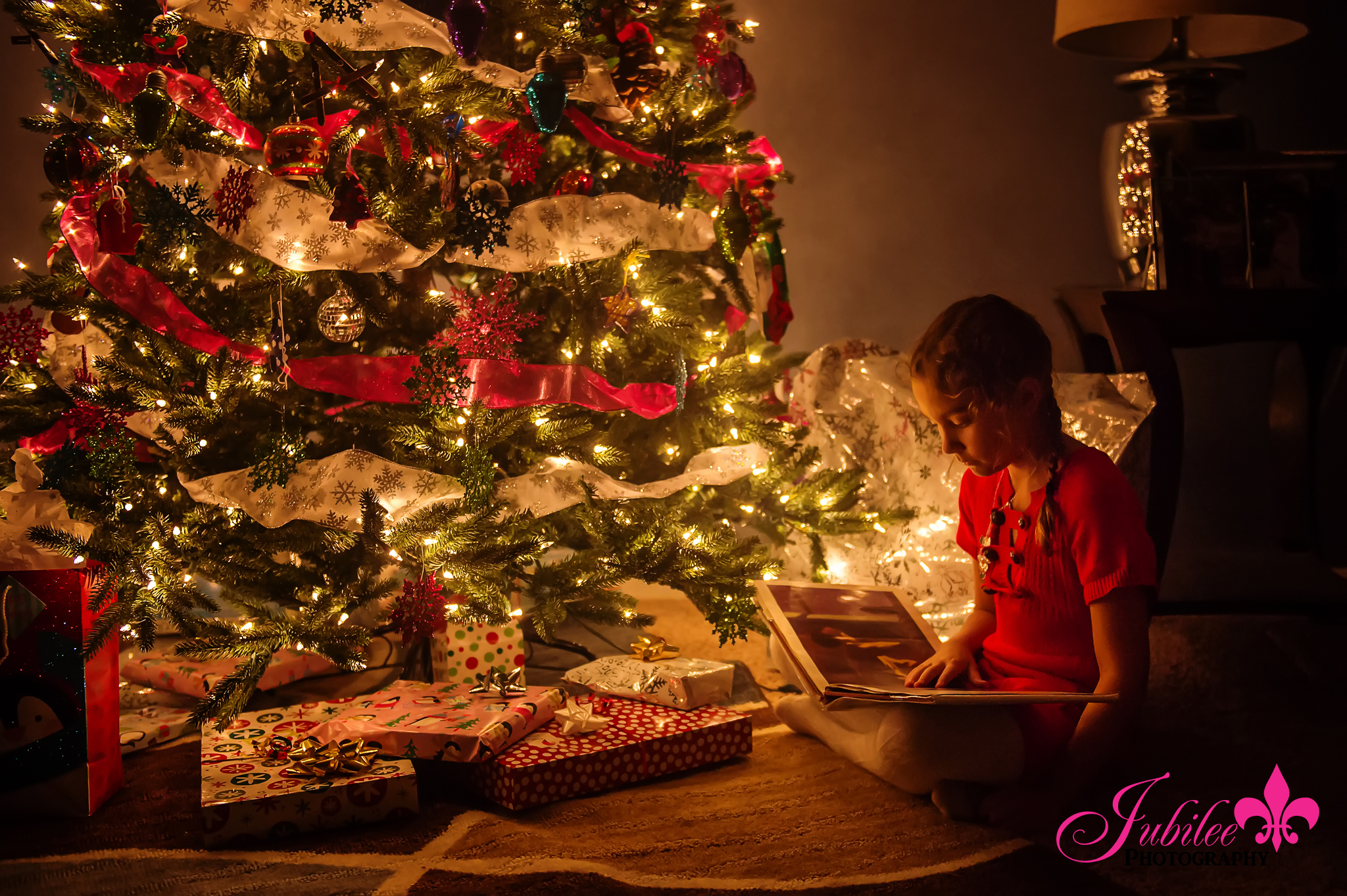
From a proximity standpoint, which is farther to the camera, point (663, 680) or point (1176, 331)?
point (1176, 331)

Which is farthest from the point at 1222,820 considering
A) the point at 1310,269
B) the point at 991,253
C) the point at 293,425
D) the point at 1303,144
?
the point at 1303,144

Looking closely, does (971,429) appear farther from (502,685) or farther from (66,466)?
(66,466)

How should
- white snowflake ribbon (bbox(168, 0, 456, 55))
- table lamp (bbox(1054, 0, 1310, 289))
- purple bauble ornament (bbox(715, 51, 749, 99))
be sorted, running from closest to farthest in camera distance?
white snowflake ribbon (bbox(168, 0, 456, 55)), purple bauble ornament (bbox(715, 51, 749, 99)), table lamp (bbox(1054, 0, 1310, 289))

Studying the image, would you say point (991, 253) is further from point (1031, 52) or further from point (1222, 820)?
point (1222, 820)

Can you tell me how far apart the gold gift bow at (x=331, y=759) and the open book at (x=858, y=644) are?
53cm

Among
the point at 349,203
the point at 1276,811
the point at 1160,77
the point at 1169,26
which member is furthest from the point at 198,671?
the point at 1169,26

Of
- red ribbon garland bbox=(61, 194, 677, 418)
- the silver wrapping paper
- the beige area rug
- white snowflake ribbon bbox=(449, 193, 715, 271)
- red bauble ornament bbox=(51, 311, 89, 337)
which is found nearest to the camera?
the beige area rug

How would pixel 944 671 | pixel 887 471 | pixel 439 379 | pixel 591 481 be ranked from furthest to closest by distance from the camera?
pixel 887 471 < pixel 591 481 < pixel 439 379 < pixel 944 671

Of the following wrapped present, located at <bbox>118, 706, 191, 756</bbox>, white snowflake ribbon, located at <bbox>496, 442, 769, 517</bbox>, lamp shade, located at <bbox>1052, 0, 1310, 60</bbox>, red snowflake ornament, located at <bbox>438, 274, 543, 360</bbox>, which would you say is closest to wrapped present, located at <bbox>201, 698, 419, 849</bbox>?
wrapped present, located at <bbox>118, 706, 191, 756</bbox>

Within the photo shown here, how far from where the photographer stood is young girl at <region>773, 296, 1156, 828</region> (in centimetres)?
111

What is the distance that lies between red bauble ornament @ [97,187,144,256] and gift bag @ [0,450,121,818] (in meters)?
0.43

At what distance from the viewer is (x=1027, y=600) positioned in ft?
4.04

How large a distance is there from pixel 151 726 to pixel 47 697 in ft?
1.06

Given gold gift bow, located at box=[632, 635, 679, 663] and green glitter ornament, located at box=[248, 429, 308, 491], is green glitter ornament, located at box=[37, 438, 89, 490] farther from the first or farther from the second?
gold gift bow, located at box=[632, 635, 679, 663]
